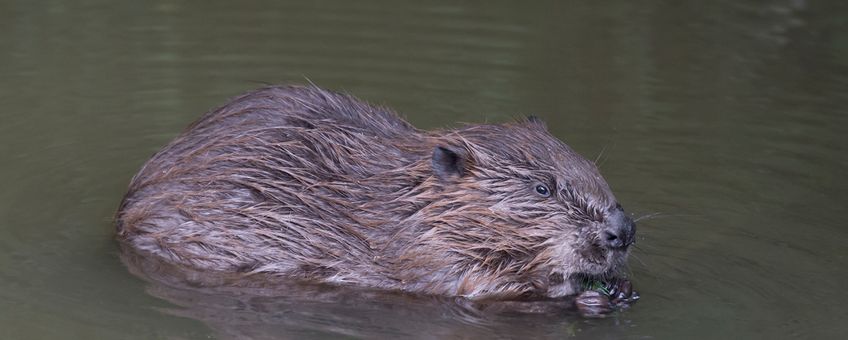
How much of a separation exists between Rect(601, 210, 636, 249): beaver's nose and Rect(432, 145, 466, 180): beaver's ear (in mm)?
604

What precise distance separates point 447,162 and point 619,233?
0.71 metres

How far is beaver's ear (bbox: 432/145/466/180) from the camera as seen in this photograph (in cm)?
518

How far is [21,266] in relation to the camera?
210 inches

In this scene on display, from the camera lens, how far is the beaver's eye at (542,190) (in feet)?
16.8

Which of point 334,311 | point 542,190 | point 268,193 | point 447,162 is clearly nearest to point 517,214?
point 542,190

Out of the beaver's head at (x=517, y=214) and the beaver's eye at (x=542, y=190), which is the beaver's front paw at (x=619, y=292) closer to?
the beaver's head at (x=517, y=214)

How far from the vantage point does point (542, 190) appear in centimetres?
513

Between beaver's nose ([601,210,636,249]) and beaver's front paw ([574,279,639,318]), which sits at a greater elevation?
beaver's nose ([601,210,636,249])

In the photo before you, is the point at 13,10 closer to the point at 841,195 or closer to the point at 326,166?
the point at 326,166

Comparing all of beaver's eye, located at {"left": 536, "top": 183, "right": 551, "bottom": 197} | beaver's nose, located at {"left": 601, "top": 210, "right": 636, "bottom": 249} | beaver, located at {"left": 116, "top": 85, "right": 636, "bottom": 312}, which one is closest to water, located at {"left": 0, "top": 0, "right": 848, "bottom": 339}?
beaver, located at {"left": 116, "top": 85, "right": 636, "bottom": 312}

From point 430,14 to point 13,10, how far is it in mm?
2668

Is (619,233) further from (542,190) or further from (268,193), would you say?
(268,193)

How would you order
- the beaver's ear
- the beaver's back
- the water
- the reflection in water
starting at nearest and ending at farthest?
1. the reflection in water
2. the water
3. the beaver's ear
4. the beaver's back

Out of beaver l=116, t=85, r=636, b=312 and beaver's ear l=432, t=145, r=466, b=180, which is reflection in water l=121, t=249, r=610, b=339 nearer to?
beaver l=116, t=85, r=636, b=312
